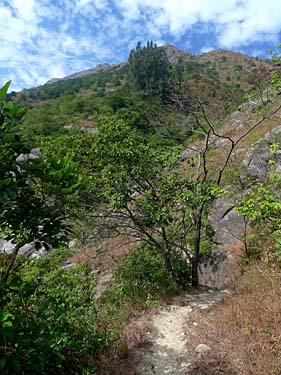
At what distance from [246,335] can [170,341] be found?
131cm

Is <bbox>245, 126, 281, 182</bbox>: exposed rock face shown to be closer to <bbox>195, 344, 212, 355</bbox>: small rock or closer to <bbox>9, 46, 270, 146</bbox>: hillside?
<bbox>9, 46, 270, 146</bbox>: hillside

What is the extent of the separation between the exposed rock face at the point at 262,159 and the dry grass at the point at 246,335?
6056 millimetres

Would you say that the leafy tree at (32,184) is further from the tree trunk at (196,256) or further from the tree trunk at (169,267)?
the tree trunk at (196,256)

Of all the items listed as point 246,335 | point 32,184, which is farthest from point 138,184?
point 32,184

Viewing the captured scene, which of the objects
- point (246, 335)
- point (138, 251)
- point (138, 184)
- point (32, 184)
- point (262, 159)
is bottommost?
point (246, 335)

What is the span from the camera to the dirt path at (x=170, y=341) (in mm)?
4023

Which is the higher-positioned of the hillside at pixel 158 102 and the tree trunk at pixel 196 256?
the hillside at pixel 158 102

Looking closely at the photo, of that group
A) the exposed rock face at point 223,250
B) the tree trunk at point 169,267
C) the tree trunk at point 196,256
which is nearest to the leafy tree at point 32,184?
the tree trunk at point 169,267

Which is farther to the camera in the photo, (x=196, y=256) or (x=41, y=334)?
(x=196, y=256)

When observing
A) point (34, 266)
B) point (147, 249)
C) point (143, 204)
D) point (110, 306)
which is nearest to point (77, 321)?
point (110, 306)

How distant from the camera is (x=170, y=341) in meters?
4.80

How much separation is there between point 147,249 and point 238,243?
8.63 ft

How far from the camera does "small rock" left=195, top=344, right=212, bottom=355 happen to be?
407 cm

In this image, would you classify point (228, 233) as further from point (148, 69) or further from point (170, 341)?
Result: point (148, 69)
